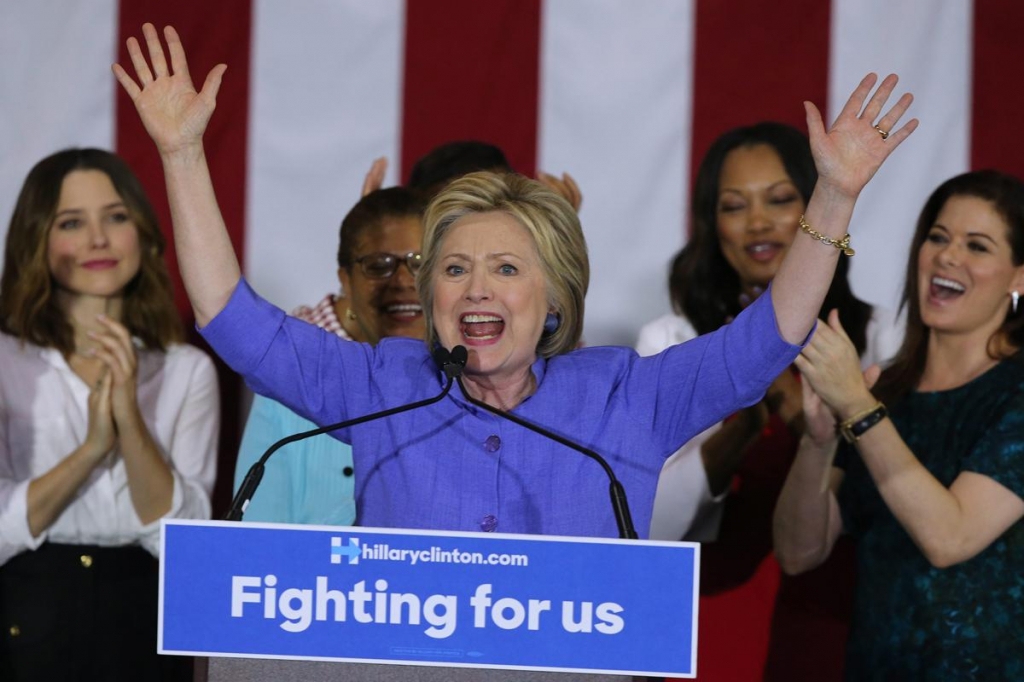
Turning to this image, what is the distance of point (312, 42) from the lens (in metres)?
3.15

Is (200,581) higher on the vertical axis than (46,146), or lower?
lower

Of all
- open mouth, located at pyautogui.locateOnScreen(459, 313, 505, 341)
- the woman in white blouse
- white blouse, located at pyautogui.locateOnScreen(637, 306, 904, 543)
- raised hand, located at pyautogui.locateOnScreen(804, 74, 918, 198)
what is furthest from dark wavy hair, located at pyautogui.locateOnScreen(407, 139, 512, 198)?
raised hand, located at pyautogui.locateOnScreen(804, 74, 918, 198)

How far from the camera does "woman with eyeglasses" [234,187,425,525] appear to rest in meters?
2.29

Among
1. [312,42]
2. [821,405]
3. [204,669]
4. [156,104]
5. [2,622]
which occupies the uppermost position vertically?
[312,42]

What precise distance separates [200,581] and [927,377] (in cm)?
147

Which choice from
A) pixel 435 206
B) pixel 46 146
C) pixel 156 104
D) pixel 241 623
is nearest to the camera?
pixel 241 623

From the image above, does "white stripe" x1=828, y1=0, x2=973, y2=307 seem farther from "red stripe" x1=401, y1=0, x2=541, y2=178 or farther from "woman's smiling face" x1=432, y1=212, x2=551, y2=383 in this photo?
"woman's smiling face" x1=432, y1=212, x2=551, y2=383

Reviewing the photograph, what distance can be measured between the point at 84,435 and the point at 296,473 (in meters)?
0.58

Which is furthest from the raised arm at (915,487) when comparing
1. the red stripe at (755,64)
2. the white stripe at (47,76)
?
the white stripe at (47,76)

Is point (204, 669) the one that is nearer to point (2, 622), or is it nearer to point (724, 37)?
point (2, 622)

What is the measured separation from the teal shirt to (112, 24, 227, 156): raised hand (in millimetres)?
779

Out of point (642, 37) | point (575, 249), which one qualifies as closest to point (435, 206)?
point (575, 249)

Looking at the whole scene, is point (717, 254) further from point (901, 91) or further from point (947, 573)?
point (947, 573)

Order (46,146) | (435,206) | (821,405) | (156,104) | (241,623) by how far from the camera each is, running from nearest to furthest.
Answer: (241,623) → (156,104) → (435,206) → (821,405) → (46,146)
